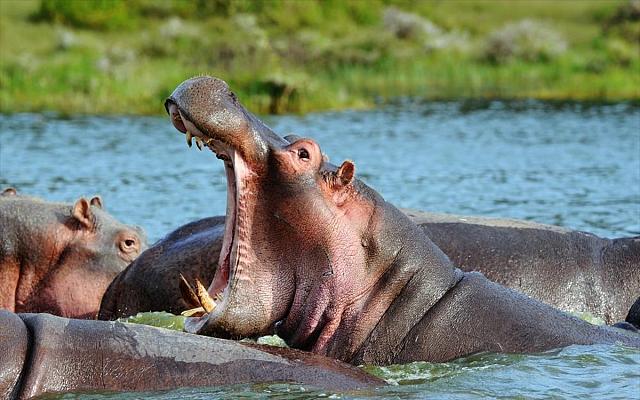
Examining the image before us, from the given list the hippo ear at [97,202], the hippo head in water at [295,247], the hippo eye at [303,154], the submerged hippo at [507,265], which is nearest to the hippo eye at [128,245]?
the submerged hippo at [507,265]

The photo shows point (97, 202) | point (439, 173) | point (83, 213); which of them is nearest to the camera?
point (83, 213)

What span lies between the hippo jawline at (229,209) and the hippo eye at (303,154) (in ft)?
0.87

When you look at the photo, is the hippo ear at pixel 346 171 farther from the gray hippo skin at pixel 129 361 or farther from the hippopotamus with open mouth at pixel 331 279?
the gray hippo skin at pixel 129 361

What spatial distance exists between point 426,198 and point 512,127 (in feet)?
31.6

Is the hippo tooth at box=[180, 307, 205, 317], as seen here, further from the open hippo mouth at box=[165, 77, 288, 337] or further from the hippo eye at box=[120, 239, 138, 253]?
the hippo eye at box=[120, 239, 138, 253]

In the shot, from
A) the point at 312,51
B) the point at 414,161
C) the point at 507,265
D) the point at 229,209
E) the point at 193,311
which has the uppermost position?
→ the point at 229,209

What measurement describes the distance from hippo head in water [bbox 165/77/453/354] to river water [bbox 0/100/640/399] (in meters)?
0.45

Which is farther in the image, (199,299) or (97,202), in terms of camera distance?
(97,202)

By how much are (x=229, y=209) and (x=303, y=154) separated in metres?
0.46

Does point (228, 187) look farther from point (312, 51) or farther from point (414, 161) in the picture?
point (312, 51)

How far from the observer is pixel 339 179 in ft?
21.6

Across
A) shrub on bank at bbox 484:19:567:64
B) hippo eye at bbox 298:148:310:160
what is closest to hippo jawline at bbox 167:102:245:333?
hippo eye at bbox 298:148:310:160

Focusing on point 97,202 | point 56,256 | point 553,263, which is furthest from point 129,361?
point 97,202

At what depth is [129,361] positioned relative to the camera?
572cm
